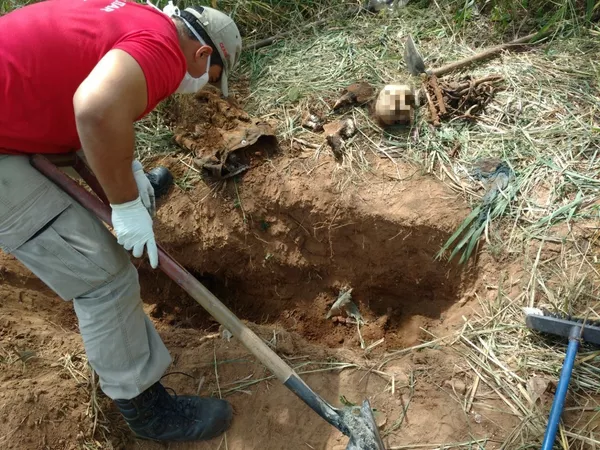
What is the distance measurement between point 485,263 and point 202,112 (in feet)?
6.65

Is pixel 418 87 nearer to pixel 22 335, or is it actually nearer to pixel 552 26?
pixel 552 26

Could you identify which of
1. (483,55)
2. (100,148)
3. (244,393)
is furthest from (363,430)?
(483,55)

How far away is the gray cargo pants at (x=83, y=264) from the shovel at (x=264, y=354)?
4 cm

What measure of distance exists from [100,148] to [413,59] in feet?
7.64

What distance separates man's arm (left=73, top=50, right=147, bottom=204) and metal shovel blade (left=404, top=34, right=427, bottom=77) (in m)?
2.13

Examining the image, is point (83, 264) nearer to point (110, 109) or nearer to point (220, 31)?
point (110, 109)

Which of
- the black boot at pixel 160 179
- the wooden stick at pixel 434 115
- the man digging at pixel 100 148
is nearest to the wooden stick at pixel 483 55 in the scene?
the wooden stick at pixel 434 115

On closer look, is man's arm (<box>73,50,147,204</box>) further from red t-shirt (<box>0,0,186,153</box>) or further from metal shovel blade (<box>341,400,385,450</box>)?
metal shovel blade (<box>341,400,385,450</box>)

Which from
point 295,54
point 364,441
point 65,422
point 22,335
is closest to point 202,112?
point 295,54

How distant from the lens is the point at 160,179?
304 centimetres

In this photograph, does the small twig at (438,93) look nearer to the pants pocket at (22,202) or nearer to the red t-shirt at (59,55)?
the red t-shirt at (59,55)

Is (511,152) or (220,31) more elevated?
(220,31)

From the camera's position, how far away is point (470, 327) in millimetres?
2332

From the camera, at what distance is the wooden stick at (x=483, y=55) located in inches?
126
